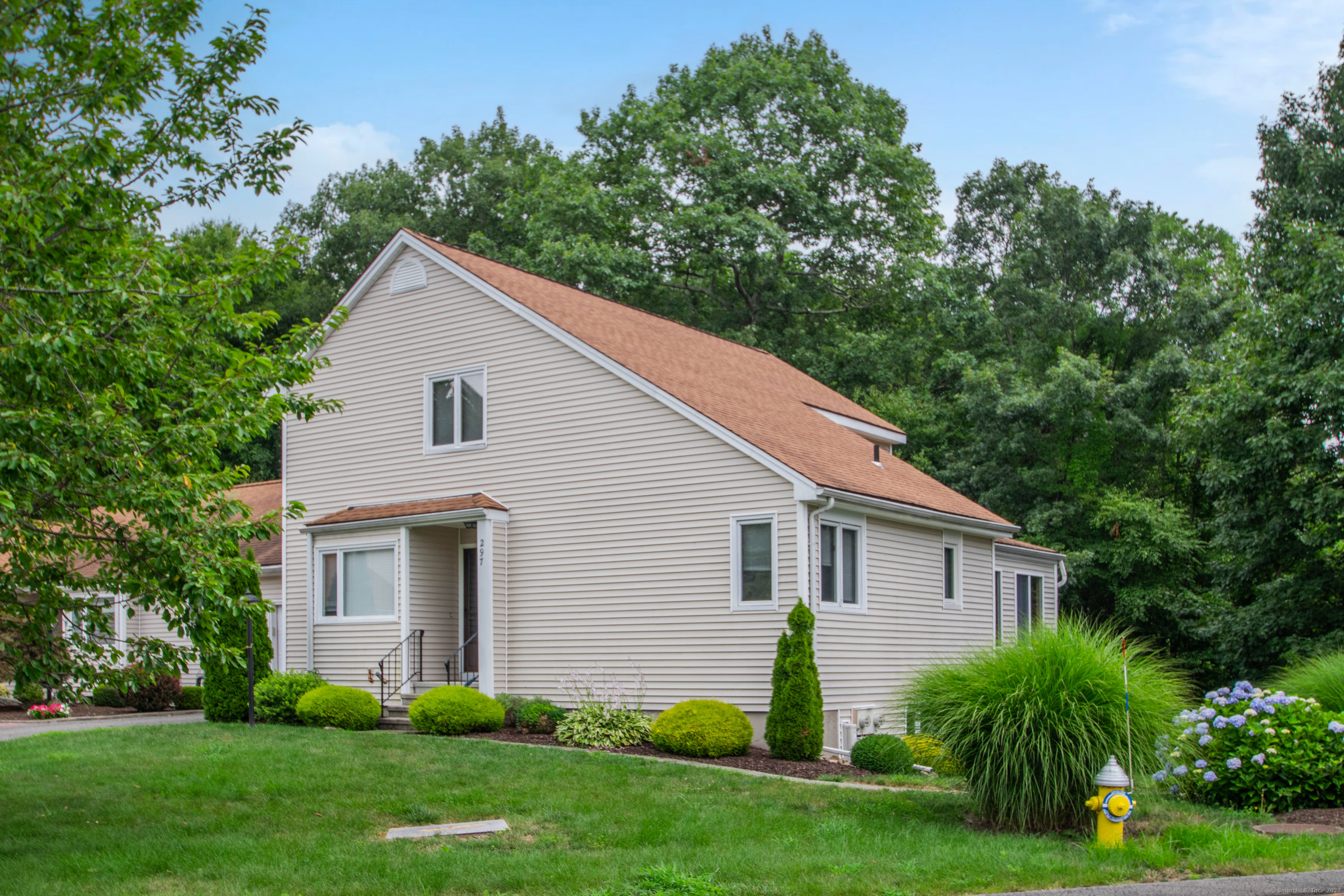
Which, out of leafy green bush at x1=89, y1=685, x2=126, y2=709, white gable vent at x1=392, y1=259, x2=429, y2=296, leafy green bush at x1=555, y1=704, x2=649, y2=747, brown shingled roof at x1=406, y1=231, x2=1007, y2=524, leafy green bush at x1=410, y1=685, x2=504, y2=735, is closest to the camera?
leafy green bush at x1=555, y1=704, x2=649, y2=747

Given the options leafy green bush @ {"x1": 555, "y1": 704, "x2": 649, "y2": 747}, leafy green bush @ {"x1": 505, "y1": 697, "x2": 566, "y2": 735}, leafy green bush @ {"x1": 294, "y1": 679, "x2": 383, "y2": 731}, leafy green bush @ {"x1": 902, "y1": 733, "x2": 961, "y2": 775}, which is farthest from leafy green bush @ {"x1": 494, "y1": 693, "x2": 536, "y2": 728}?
leafy green bush @ {"x1": 902, "y1": 733, "x2": 961, "y2": 775}

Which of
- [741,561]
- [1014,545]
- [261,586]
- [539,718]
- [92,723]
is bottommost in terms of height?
[92,723]

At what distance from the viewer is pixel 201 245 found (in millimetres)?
37031

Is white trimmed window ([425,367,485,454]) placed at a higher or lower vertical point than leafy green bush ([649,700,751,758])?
higher

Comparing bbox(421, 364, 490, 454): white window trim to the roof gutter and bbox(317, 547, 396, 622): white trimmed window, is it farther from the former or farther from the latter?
the roof gutter

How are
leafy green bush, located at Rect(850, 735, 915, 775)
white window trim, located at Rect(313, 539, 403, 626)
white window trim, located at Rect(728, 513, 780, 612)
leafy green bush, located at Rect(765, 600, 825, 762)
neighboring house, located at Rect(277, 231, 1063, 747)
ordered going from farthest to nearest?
white window trim, located at Rect(313, 539, 403, 626) → neighboring house, located at Rect(277, 231, 1063, 747) → white window trim, located at Rect(728, 513, 780, 612) → leafy green bush, located at Rect(765, 600, 825, 762) → leafy green bush, located at Rect(850, 735, 915, 775)

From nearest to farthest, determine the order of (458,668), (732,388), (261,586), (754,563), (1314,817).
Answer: (1314,817) < (754,563) < (458,668) < (732,388) < (261,586)

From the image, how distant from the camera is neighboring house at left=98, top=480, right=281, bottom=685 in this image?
73.0ft

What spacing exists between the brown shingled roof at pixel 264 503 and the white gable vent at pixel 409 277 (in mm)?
4798

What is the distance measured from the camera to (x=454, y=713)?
1563cm

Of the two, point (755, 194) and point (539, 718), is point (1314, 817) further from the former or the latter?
point (755, 194)

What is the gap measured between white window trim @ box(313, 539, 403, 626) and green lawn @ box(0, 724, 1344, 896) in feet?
17.5

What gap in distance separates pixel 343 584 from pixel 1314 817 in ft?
46.8

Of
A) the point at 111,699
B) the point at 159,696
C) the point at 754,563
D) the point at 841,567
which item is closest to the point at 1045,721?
the point at 754,563
